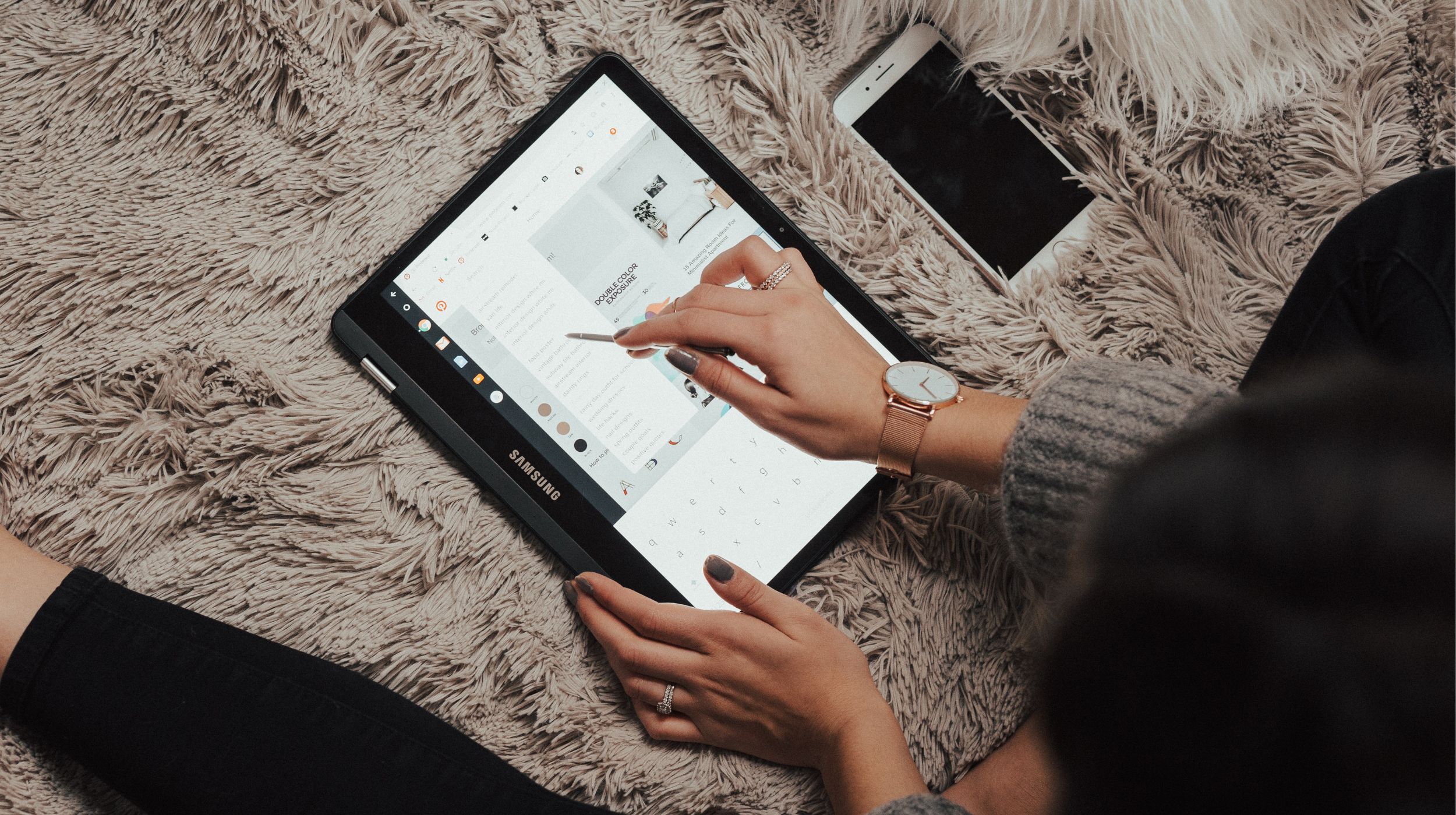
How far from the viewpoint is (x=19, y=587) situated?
591 millimetres

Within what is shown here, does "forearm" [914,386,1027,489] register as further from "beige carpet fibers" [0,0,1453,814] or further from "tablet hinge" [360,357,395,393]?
"tablet hinge" [360,357,395,393]

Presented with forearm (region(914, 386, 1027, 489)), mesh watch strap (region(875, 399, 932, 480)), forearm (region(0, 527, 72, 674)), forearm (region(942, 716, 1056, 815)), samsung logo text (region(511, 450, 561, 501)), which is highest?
forearm (region(0, 527, 72, 674))

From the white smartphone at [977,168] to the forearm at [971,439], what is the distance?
0.13 meters

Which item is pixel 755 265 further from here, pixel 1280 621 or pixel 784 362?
pixel 1280 621

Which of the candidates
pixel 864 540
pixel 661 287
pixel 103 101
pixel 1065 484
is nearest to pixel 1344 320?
pixel 1065 484

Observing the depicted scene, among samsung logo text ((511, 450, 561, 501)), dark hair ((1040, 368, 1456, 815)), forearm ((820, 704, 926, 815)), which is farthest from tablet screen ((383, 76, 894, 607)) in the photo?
dark hair ((1040, 368, 1456, 815))

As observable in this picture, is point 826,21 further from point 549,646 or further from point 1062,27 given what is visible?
point 549,646

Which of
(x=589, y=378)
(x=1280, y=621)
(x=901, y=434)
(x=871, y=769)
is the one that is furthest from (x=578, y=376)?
(x=1280, y=621)

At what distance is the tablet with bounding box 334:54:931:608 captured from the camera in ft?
2.00

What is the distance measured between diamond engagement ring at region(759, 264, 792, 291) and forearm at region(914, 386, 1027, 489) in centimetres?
14

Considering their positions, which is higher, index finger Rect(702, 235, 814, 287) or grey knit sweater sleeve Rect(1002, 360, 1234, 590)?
index finger Rect(702, 235, 814, 287)

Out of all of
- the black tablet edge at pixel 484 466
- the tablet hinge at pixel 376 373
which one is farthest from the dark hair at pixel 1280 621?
the tablet hinge at pixel 376 373

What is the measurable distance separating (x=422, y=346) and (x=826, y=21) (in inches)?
15.9

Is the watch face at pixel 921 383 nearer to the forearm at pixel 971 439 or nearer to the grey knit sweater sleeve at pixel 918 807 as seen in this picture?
the forearm at pixel 971 439
